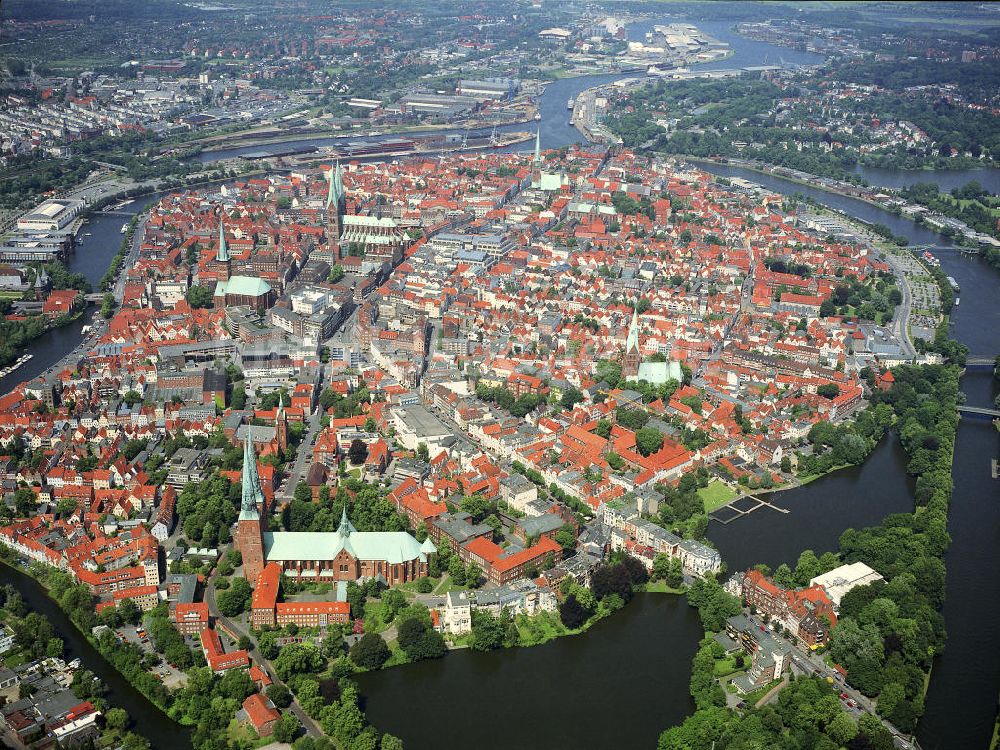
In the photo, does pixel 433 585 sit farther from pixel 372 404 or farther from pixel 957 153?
pixel 957 153

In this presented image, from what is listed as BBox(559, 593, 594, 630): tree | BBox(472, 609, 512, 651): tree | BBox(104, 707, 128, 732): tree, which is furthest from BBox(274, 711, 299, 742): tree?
BBox(559, 593, 594, 630): tree

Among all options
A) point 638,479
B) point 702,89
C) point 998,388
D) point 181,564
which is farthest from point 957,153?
point 181,564

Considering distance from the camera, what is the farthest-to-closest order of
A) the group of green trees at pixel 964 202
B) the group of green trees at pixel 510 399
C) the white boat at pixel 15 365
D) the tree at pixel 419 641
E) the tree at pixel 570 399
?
the group of green trees at pixel 964 202, the white boat at pixel 15 365, the tree at pixel 570 399, the group of green trees at pixel 510 399, the tree at pixel 419 641

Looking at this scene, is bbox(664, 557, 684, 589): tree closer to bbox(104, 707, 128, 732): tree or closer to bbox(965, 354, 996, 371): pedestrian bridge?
bbox(104, 707, 128, 732): tree

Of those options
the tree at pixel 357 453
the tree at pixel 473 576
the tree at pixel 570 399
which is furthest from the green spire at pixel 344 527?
the tree at pixel 570 399

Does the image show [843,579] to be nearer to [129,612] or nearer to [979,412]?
[979,412]

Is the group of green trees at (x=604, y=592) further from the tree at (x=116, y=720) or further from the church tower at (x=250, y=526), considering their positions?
the tree at (x=116, y=720)

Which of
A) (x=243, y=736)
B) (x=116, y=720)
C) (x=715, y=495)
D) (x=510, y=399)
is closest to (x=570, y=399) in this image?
(x=510, y=399)

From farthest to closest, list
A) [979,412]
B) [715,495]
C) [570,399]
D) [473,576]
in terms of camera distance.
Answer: [979,412]
[570,399]
[715,495]
[473,576]
